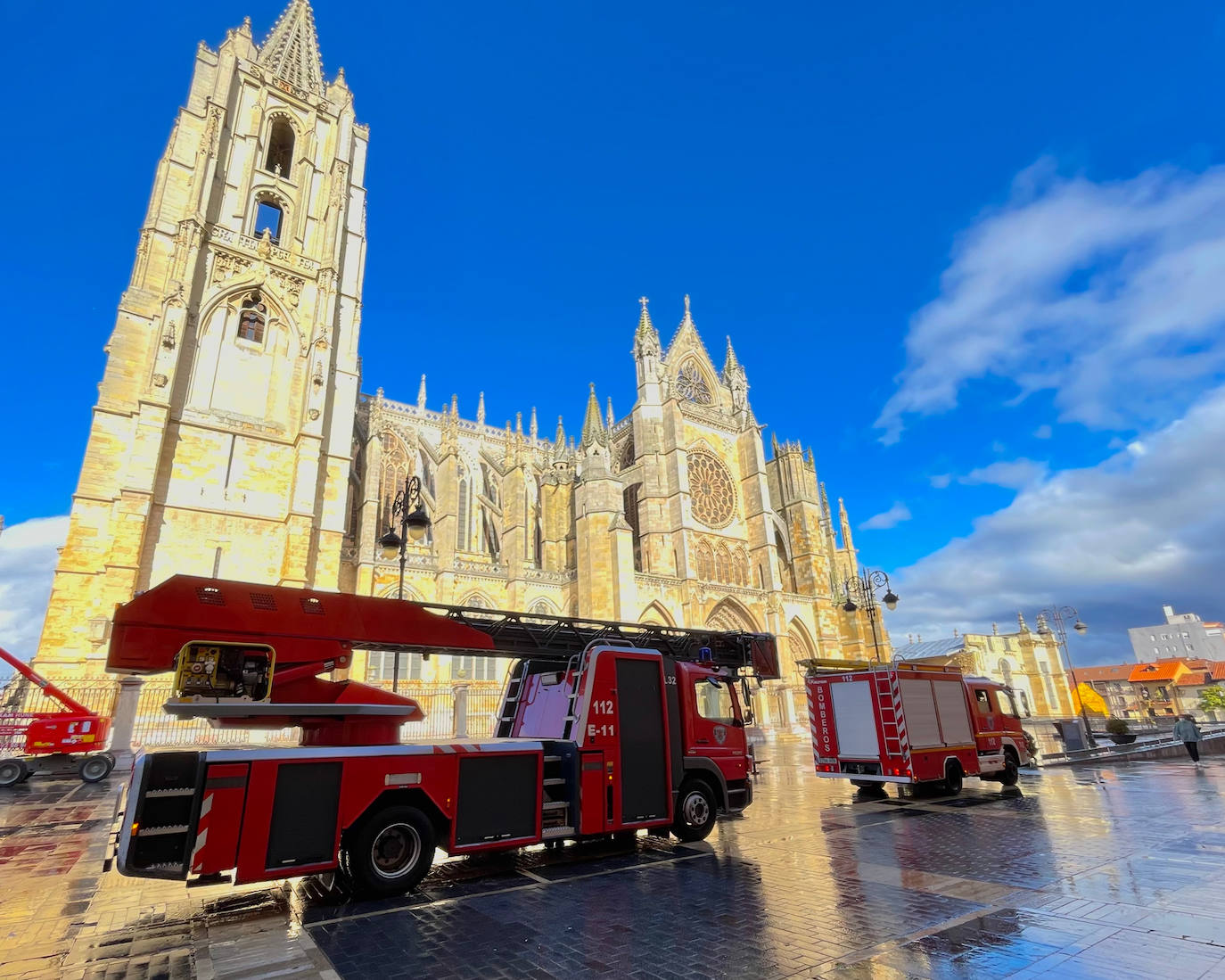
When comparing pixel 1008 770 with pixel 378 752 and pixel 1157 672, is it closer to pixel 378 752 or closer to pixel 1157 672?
pixel 378 752

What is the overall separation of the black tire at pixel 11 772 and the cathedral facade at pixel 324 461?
12.6 feet

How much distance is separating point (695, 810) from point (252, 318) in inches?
898

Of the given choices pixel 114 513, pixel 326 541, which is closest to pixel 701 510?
pixel 326 541

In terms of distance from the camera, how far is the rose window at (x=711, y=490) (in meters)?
37.2

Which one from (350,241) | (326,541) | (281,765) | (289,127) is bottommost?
(281,765)

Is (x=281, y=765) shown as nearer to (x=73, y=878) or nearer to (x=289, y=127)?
(x=73, y=878)

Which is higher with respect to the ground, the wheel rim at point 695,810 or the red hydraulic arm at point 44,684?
the red hydraulic arm at point 44,684

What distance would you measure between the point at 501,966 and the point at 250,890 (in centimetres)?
357

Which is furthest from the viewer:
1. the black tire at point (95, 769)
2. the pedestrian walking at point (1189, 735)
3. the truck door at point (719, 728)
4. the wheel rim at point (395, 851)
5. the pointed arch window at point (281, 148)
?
the pointed arch window at point (281, 148)

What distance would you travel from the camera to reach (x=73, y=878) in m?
6.46

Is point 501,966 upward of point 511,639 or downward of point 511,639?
downward

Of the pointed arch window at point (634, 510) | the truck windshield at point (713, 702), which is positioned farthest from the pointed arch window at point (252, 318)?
the truck windshield at point (713, 702)

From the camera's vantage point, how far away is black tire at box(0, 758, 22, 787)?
13.1 m

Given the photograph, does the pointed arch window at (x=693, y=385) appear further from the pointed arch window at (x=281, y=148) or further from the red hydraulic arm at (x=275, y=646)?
the red hydraulic arm at (x=275, y=646)
